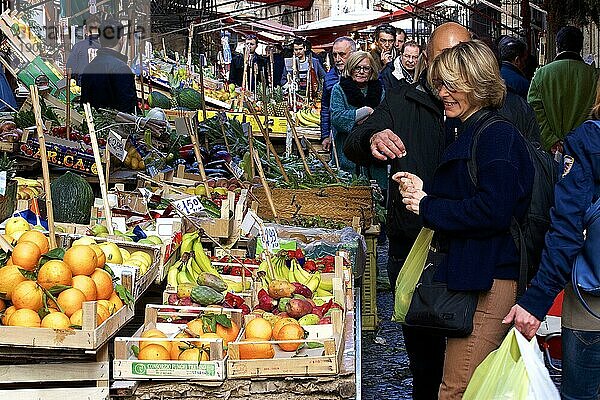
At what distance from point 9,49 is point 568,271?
7631mm

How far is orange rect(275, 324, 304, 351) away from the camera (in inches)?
136

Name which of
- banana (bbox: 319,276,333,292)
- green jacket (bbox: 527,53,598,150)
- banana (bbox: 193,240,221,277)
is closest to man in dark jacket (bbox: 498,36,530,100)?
green jacket (bbox: 527,53,598,150)

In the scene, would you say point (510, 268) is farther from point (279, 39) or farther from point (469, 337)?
point (279, 39)

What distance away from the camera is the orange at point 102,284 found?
3.49m

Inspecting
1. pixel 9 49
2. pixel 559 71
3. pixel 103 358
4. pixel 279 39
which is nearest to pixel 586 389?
pixel 103 358

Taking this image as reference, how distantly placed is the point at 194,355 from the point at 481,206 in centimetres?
110

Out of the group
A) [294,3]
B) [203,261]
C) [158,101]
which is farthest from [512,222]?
[294,3]

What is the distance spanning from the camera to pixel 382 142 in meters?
3.88

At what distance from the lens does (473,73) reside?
133 inches

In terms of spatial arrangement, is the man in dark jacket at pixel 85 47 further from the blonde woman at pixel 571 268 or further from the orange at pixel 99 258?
the blonde woman at pixel 571 268

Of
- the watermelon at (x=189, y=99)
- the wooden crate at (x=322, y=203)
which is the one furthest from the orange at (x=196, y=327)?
the watermelon at (x=189, y=99)

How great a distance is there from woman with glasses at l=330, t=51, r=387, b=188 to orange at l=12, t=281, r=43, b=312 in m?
4.92

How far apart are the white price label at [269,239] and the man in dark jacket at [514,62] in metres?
3.18

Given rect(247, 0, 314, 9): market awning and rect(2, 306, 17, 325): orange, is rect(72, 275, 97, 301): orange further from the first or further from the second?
rect(247, 0, 314, 9): market awning
